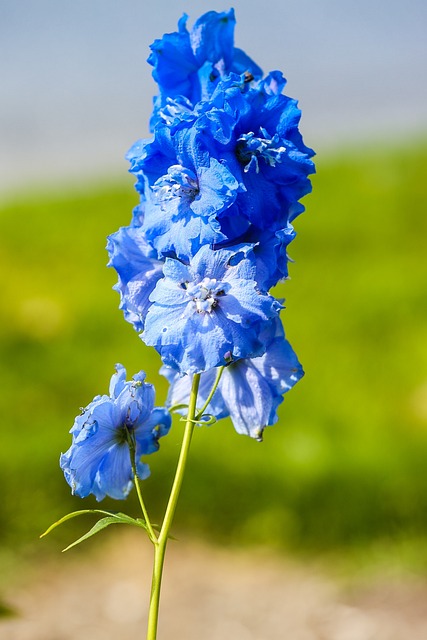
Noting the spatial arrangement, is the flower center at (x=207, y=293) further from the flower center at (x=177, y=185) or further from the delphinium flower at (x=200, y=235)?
the flower center at (x=177, y=185)

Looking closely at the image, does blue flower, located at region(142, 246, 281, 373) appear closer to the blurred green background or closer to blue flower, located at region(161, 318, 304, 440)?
blue flower, located at region(161, 318, 304, 440)

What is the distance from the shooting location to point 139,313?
3.40 ft

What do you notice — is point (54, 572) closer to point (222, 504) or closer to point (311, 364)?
point (222, 504)

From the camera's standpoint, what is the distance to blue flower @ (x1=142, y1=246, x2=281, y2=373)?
93 cm

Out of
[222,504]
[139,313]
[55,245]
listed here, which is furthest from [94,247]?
[139,313]

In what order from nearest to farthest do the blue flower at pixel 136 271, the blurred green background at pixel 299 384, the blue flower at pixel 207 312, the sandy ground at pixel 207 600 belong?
the blue flower at pixel 207 312
the blue flower at pixel 136 271
the sandy ground at pixel 207 600
the blurred green background at pixel 299 384

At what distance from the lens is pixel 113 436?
1.09 metres

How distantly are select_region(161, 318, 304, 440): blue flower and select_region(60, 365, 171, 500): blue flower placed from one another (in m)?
0.08

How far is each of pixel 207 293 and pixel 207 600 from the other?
5.61 feet

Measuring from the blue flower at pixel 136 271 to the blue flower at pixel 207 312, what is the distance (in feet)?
0.30

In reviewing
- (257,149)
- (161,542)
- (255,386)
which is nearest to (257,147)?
(257,149)

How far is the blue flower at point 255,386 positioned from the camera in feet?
3.65

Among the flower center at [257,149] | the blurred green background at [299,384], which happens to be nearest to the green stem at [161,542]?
the flower center at [257,149]

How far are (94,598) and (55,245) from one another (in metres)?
2.31
